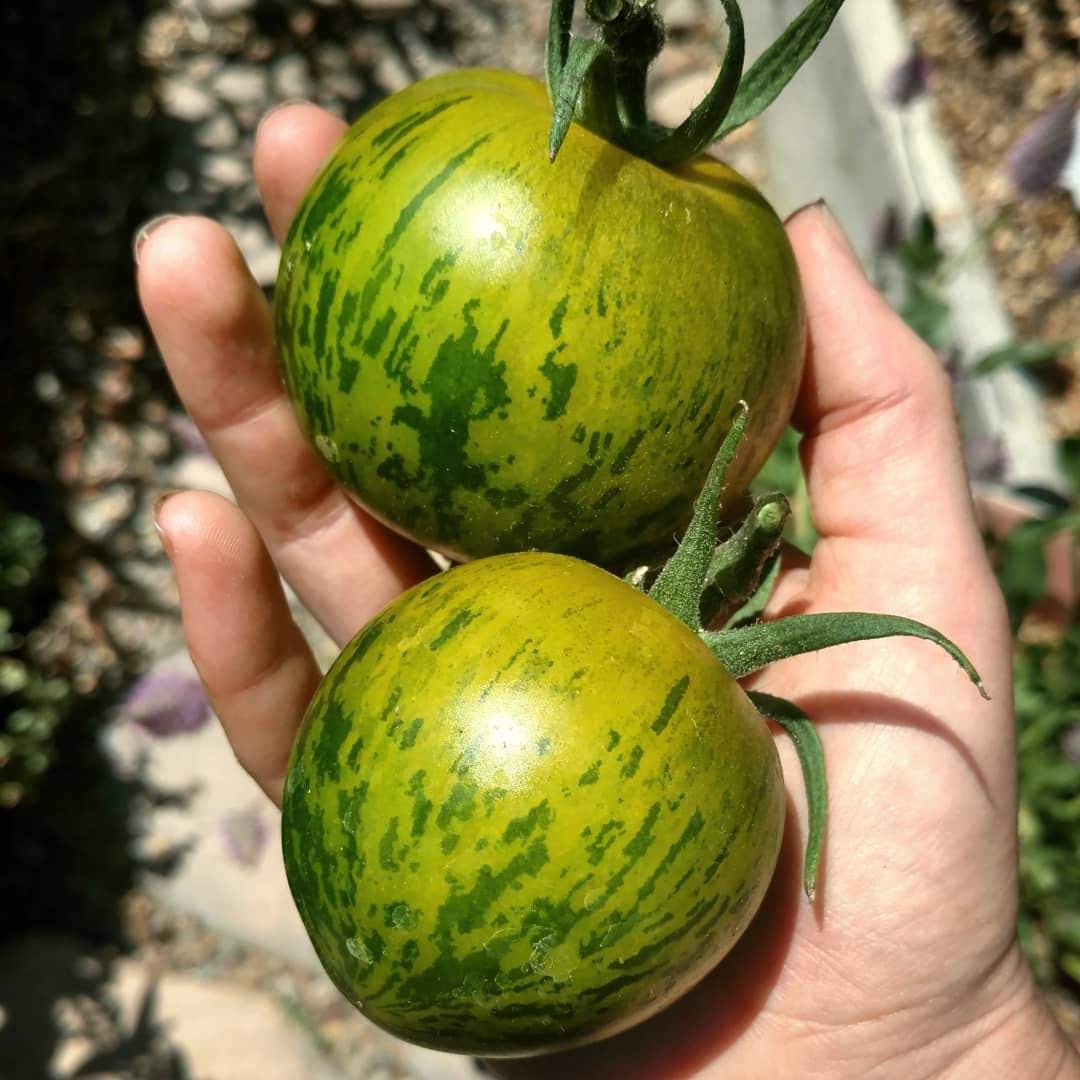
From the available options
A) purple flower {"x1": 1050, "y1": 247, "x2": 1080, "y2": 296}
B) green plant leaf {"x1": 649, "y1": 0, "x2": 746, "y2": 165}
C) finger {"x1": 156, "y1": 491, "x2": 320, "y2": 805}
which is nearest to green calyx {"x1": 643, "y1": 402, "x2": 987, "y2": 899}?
green plant leaf {"x1": 649, "y1": 0, "x2": 746, "y2": 165}

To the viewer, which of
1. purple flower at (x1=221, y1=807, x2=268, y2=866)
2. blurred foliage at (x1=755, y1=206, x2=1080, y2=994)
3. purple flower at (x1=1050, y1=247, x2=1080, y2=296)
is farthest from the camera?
purple flower at (x1=221, y1=807, x2=268, y2=866)

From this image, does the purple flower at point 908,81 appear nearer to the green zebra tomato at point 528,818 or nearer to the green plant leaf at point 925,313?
the green plant leaf at point 925,313

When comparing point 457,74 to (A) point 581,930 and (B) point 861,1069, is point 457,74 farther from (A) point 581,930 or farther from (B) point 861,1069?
(B) point 861,1069

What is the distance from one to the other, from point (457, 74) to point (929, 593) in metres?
1.16

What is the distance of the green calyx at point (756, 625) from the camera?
1.57 meters

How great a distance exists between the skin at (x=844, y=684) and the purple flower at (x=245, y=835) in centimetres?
127

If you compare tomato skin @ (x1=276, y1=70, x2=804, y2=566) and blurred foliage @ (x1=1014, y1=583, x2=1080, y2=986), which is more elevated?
tomato skin @ (x1=276, y1=70, x2=804, y2=566)

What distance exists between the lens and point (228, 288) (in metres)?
2.03

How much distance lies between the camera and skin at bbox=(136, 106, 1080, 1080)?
189cm

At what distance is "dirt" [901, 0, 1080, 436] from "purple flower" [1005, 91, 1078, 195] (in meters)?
1.00

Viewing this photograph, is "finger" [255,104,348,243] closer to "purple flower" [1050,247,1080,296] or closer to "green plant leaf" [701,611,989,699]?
"green plant leaf" [701,611,989,699]

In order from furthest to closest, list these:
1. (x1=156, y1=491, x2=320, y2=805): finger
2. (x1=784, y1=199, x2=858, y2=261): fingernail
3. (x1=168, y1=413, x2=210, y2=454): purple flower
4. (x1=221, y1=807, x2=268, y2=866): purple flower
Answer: (x1=168, y1=413, x2=210, y2=454): purple flower → (x1=221, y1=807, x2=268, y2=866): purple flower → (x1=784, y1=199, x2=858, y2=261): fingernail → (x1=156, y1=491, x2=320, y2=805): finger

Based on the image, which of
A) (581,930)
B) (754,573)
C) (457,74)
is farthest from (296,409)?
(581,930)

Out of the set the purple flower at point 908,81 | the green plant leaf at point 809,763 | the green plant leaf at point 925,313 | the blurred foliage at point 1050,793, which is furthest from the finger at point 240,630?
the purple flower at point 908,81
